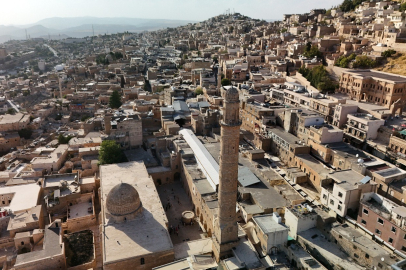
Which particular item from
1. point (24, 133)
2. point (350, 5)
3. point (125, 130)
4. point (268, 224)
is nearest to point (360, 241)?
point (268, 224)

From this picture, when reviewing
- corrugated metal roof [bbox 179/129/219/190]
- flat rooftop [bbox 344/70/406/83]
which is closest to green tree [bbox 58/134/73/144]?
corrugated metal roof [bbox 179/129/219/190]

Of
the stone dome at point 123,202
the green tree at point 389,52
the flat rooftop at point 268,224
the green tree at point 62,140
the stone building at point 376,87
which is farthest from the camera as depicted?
the green tree at point 389,52

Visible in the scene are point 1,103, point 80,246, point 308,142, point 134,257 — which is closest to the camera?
point 134,257

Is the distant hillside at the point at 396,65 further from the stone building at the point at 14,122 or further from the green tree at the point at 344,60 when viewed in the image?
the stone building at the point at 14,122

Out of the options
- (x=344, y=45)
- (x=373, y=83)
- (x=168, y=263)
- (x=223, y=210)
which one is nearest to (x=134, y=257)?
(x=168, y=263)

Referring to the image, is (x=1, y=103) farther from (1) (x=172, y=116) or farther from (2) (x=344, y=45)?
(2) (x=344, y=45)

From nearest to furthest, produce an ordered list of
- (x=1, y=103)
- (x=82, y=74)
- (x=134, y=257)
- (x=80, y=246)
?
(x=134, y=257)
(x=80, y=246)
(x=1, y=103)
(x=82, y=74)

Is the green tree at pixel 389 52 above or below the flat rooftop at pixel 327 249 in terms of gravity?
above

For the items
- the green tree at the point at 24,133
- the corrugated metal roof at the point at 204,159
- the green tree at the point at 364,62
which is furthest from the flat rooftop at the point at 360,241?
the green tree at the point at 24,133
